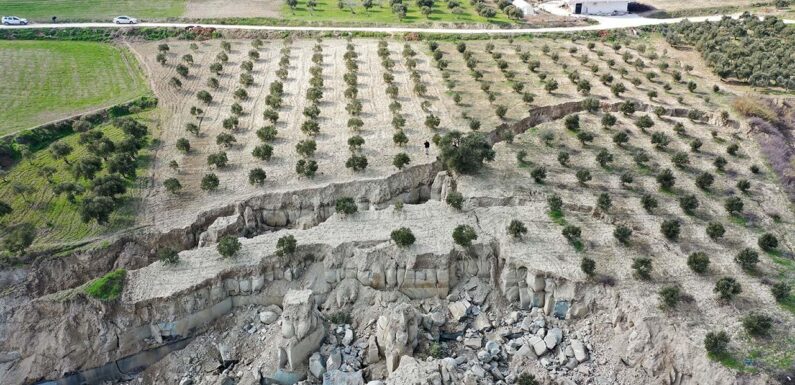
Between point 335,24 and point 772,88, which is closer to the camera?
point 772,88

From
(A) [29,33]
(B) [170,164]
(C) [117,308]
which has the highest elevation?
(A) [29,33]

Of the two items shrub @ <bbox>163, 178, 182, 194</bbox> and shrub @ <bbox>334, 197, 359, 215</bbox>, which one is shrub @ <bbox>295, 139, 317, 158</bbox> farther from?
shrub @ <bbox>163, 178, 182, 194</bbox>

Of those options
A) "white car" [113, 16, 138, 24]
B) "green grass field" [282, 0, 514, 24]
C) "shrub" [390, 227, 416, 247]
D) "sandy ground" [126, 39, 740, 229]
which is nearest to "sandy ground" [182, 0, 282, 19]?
"green grass field" [282, 0, 514, 24]

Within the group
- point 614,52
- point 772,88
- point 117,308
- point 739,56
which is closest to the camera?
point 117,308

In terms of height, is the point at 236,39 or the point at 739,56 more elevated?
the point at 236,39

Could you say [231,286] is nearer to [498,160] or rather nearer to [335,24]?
[498,160]

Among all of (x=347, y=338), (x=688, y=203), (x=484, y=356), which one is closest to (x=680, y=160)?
(x=688, y=203)

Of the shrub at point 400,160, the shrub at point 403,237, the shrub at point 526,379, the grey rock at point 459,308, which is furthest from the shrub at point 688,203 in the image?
the shrub at point 400,160

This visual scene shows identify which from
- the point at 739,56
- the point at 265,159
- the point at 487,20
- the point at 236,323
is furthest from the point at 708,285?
the point at 487,20
